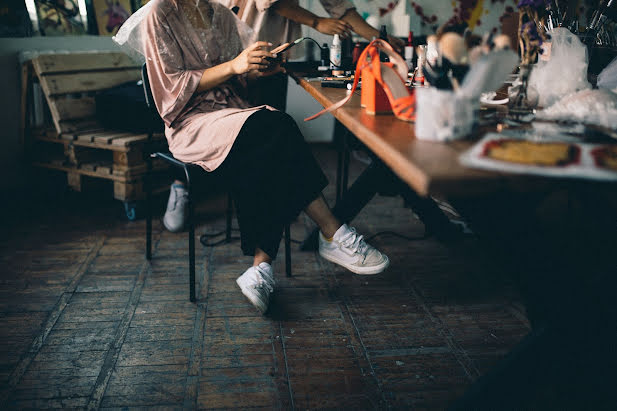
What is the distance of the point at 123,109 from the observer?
117 inches

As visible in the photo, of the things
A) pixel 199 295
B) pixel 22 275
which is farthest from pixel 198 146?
pixel 22 275

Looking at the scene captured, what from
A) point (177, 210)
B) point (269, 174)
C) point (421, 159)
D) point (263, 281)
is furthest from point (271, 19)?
point (421, 159)

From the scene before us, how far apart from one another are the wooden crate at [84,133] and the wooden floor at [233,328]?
0.41 m

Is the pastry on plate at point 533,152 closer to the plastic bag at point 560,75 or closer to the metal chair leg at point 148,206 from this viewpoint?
the plastic bag at point 560,75

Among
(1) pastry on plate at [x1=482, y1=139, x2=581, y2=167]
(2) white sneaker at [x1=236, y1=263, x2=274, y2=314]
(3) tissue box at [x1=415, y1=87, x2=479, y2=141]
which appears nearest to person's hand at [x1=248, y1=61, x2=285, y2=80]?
(2) white sneaker at [x1=236, y1=263, x2=274, y2=314]

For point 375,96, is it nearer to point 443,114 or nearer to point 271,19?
point 443,114

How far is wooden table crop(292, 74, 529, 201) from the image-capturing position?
2.66 ft

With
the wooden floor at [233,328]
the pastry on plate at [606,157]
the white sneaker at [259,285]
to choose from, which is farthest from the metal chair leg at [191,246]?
the pastry on plate at [606,157]

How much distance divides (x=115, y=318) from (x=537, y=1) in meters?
1.68

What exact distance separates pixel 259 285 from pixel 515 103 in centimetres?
106

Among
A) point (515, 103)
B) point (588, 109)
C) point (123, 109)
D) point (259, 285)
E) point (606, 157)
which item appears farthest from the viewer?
point (123, 109)

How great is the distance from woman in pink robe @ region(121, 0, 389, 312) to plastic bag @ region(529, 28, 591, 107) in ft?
2.49

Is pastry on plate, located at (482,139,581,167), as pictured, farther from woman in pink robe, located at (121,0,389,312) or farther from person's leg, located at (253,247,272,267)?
person's leg, located at (253,247,272,267)

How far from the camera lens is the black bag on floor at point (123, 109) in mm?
2936
